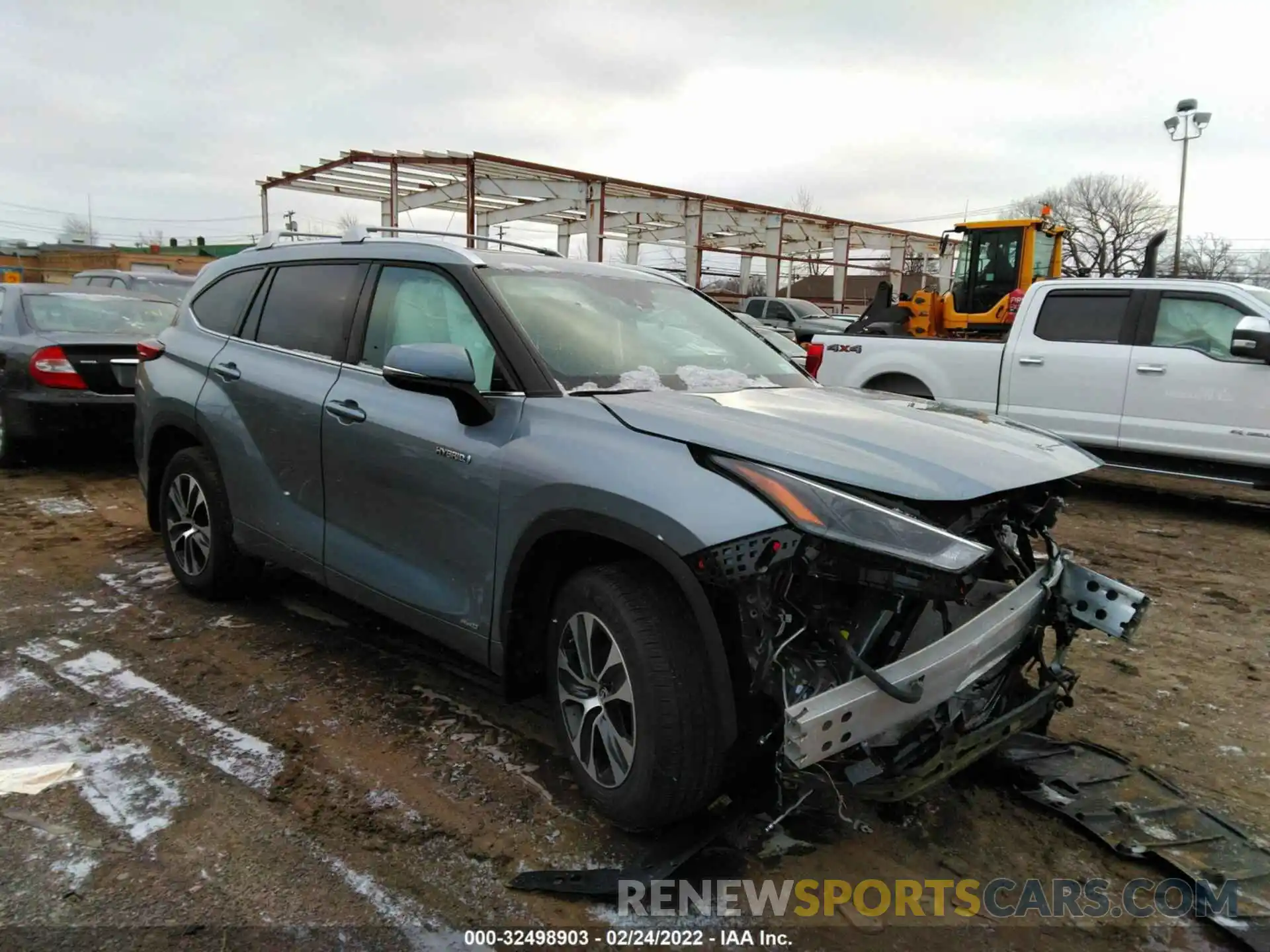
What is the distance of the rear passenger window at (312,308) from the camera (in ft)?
12.4

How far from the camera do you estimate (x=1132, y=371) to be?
7.45 metres

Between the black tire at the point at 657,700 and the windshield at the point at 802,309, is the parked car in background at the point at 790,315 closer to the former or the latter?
the windshield at the point at 802,309

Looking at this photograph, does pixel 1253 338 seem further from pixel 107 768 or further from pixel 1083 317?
pixel 107 768

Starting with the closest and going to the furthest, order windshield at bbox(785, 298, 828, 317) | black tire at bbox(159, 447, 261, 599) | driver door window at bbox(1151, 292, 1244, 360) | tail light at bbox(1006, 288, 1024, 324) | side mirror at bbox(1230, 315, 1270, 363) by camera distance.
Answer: black tire at bbox(159, 447, 261, 599) < side mirror at bbox(1230, 315, 1270, 363) < driver door window at bbox(1151, 292, 1244, 360) < tail light at bbox(1006, 288, 1024, 324) < windshield at bbox(785, 298, 828, 317)

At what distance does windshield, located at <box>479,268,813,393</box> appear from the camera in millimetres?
3109

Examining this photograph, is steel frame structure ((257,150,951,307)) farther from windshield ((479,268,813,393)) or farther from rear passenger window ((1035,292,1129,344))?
windshield ((479,268,813,393))

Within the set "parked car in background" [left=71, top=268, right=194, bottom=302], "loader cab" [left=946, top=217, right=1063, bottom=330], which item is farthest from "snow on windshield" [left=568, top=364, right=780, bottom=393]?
"parked car in background" [left=71, top=268, right=194, bottom=302]

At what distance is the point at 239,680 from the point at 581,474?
6.74 feet

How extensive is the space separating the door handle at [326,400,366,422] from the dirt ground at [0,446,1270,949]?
3.75 feet

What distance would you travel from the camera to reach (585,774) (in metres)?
2.72

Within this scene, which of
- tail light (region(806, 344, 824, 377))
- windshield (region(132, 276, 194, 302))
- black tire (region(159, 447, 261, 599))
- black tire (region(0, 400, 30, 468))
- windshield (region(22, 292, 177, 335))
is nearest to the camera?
black tire (region(159, 447, 261, 599))

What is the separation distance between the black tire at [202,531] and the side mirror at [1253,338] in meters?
7.06

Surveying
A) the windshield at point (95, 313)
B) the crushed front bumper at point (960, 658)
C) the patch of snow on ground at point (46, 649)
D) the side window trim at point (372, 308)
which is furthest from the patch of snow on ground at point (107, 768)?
the windshield at point (95, 313)

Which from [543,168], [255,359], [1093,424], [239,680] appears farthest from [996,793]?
[543,168]
